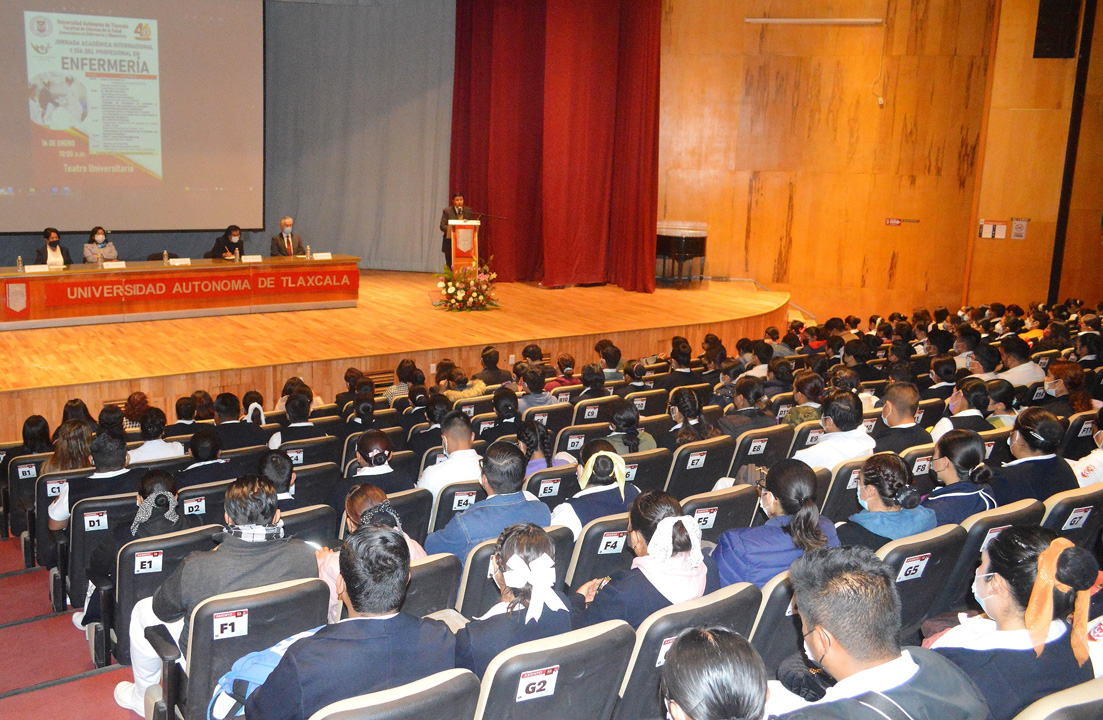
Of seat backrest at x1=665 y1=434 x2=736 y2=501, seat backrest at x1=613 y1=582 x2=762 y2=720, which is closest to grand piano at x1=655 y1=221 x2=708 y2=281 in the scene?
seat backrest at x1=665 y1=434 x2=736 y2=501

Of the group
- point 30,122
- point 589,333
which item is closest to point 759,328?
point 589,333

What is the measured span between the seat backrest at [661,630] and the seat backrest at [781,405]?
336 cm

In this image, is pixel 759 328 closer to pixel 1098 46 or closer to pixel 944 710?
pixel 1098 46

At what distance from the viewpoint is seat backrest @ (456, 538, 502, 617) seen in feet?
9.82

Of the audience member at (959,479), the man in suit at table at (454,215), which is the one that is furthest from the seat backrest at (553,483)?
the man in suit at table at (454,215)

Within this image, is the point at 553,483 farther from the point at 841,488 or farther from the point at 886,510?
the point at 886,510

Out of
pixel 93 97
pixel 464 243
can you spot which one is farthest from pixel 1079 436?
pixel 93 97

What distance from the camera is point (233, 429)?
17.1ft

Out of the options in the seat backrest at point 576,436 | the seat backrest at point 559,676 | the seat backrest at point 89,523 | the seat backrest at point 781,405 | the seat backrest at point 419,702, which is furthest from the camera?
the seat backrest at point 781,405

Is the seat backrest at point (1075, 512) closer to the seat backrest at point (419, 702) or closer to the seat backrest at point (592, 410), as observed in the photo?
the seat backrest at point (419, 702)

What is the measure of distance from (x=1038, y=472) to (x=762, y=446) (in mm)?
1313

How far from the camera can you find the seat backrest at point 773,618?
104 inches

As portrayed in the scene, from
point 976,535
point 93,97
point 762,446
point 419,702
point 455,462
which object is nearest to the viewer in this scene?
point 419,702

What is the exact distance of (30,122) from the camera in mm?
10734
